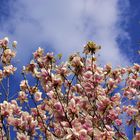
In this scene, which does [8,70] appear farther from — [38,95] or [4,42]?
[38,95]

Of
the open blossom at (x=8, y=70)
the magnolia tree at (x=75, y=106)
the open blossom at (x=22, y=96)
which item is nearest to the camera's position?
the magnolia tree at (x=75, y=106)

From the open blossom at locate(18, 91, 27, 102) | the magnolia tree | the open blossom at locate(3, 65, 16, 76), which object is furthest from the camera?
the open blossom at locate(3, 65, 16, 76)

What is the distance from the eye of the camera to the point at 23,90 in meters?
8.48

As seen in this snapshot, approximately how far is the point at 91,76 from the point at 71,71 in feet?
1.26

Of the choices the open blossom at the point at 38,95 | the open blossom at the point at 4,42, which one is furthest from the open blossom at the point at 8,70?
the open blossom at the point at 38,95

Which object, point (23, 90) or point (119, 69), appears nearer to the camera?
point (23, 90)

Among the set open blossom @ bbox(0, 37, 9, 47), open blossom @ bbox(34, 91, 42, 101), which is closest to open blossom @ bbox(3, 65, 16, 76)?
open blossom @ bbox(0, 37, 9, 47)

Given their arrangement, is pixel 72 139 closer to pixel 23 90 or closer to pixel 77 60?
pixel 77 60

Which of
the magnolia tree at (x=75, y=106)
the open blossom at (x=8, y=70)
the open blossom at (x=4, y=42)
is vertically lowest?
the magnolia tree at (x=75, y=106)

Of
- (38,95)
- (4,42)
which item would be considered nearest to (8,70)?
(4,42)

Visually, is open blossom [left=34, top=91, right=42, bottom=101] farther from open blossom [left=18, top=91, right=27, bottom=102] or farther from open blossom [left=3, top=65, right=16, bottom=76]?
open blossom [left=3, top=65, right=16, bottom=76]

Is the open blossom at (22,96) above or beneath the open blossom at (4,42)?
beneath

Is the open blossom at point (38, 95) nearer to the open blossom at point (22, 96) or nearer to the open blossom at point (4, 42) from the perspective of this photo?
the open blossom at point (22, 96)

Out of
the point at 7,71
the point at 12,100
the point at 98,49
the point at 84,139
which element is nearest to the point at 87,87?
the point at 98,49
